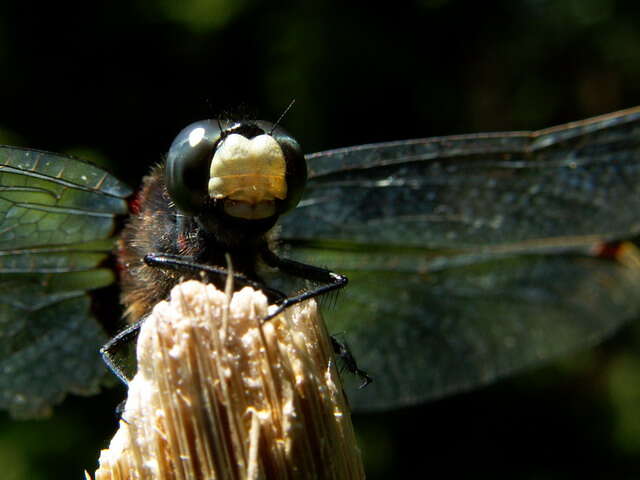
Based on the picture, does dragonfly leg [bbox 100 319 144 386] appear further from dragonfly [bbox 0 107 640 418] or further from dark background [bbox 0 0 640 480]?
Result: dark background [bbox 0 0 640 480]

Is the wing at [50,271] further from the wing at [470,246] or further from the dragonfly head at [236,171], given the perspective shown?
the wing at [470,246]

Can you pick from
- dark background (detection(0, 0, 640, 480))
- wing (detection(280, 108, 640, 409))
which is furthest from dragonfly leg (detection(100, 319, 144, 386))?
dark background (detection(0, 0, 640, 480))

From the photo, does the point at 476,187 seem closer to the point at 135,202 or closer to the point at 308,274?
the point at 308,274

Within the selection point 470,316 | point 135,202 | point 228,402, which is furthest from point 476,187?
point 228,402

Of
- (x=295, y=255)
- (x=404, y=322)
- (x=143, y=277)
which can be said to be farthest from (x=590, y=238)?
(x=143, y=277)

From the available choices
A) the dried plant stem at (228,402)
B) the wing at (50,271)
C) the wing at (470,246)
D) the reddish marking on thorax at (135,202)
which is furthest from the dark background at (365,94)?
the dried plant stem at (228,402)

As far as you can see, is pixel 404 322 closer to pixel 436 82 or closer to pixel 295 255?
pixel 295 255
